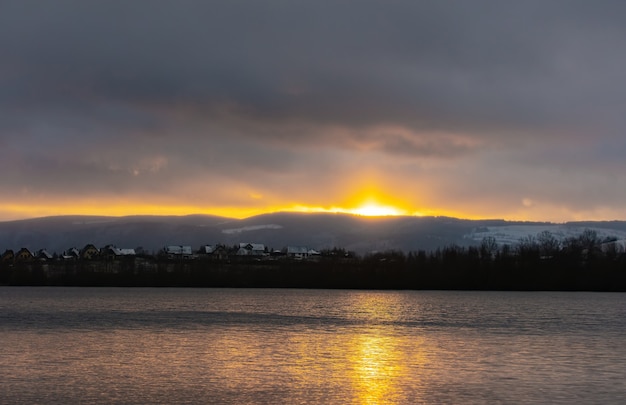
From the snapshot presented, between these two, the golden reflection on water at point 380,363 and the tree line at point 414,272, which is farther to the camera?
the tree line at point 414,272

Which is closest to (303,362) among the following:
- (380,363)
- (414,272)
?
(380,363)

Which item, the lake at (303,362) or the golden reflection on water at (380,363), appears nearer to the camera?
the lake at (303,362)

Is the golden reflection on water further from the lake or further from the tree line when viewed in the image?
the tree line

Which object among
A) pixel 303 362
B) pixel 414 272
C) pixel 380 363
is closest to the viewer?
pixel 303 362

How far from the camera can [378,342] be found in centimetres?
5544

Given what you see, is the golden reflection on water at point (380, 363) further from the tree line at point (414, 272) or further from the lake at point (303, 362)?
the tree line at point (414, 272)

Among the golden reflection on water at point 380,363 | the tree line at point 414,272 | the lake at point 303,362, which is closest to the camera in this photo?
the lake at point 303,362

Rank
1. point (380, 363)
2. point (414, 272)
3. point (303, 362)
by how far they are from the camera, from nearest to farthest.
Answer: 1. point (303, 362)
2. point (380, 363)
3. point (414, 272)

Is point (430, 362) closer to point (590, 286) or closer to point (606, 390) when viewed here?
point (606, 390)

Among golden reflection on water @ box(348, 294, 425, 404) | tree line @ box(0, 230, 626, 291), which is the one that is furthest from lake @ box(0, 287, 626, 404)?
tree line @ box(0, 230, 626, 291)

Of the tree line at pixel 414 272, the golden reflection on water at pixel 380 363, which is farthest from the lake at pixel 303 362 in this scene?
the tree line at pixel 414 272

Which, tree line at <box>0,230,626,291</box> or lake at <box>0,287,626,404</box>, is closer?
lake at <box>0,287,626,404</box>

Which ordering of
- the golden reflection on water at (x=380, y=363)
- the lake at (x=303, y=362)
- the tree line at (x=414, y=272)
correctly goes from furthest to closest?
the tree line at (x=414, y=272)
the golden reflection on water at (x=380, y=363)
the lake at (x=303, y=362)

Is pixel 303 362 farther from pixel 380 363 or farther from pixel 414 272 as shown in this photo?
pixel 414 272
